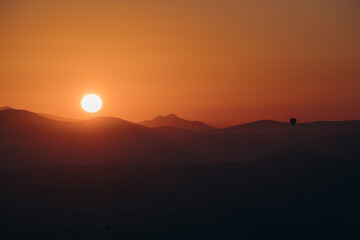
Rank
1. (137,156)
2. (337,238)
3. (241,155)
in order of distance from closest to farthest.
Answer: (337,238) → (137,156) → (241,155)

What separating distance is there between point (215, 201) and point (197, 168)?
30.1m

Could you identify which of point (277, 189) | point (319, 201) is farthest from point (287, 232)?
point (277, 189)

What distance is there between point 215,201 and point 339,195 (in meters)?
25.0

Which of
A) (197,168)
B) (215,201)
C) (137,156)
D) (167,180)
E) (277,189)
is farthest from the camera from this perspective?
(137,156)

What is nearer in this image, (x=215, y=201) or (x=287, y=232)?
(x=287, y=232)

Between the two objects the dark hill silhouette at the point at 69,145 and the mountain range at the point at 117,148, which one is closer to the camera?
the dark hill silhouette at the point at 69,145

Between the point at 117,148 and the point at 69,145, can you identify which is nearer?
the point at 69,145

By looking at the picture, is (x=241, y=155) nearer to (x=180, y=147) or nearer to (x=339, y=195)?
(x=180, y=147)

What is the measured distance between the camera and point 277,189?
4486 inches

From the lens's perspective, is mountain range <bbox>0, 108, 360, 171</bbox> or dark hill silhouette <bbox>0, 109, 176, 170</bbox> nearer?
dark hill silhouette <bbox>0, 109, 176, 170</bbox>

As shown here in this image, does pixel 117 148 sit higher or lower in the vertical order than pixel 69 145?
lower

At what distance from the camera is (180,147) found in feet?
614

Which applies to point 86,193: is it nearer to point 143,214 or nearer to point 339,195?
point 143,214

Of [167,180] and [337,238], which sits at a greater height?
[167,180]
